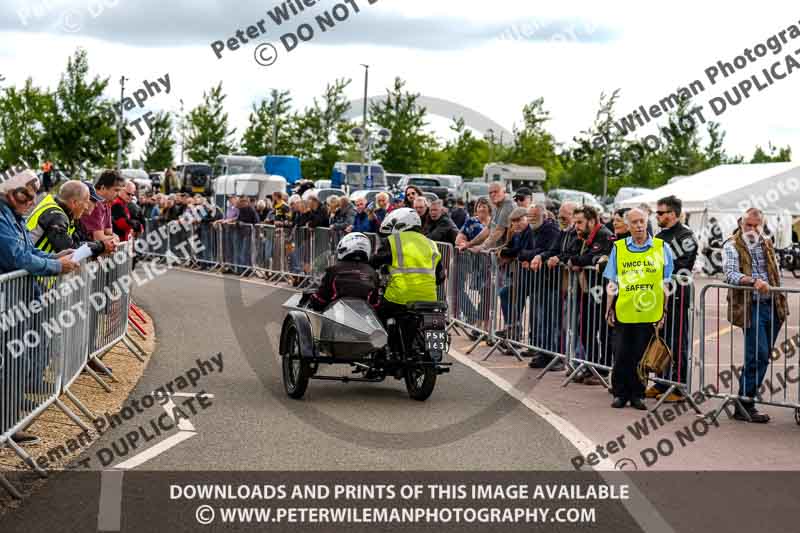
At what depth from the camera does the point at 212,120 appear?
260 feet

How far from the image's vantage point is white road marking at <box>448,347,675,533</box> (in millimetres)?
6690

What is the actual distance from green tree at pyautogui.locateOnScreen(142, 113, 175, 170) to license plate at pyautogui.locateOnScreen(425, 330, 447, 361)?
239 ft

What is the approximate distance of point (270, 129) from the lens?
77125mm

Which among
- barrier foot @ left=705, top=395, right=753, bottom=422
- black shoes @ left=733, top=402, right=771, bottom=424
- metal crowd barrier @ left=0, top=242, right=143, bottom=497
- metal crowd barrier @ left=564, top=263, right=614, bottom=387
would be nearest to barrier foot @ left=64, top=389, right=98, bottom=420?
metal crowd barrier @ left=0, top=242, right=143, bottom=497

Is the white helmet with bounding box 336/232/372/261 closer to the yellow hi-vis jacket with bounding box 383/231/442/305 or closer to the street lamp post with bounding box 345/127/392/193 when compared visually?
the yellow hi-vis jacket with bounding box 383/231/442/305

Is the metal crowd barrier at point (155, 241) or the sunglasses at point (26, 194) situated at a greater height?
the sunglasses at point (26, 194)

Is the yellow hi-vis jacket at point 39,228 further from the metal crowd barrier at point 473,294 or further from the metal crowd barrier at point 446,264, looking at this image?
the metal crowd barrier at point 446,264

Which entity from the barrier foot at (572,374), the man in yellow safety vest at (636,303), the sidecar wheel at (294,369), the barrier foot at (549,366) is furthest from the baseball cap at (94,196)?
the man in yellow safety vest at (636,303)

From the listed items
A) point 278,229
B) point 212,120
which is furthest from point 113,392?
point 212,120

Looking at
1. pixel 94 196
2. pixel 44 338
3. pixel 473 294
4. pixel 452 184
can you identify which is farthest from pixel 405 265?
pixel 452 184

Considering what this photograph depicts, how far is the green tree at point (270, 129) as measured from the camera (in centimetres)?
7531

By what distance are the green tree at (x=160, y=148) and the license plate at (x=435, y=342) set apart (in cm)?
7295

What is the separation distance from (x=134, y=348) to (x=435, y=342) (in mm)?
→ 4640

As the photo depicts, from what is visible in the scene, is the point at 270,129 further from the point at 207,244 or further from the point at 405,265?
the point at 405,265
